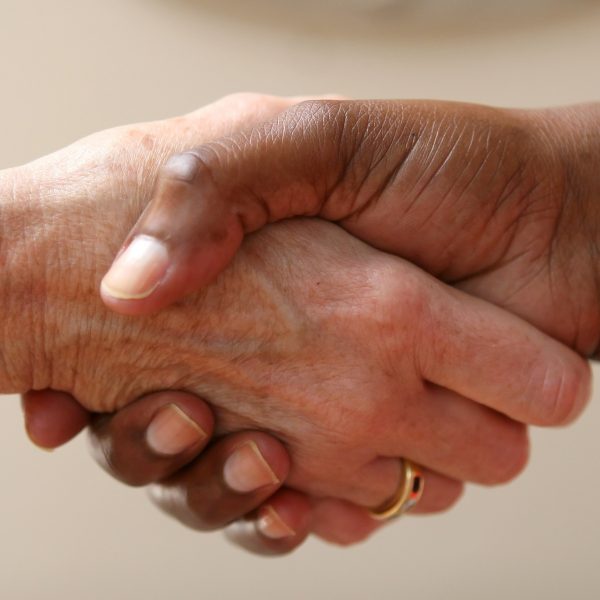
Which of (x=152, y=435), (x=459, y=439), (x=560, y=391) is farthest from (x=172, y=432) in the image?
(x=560, y=391)

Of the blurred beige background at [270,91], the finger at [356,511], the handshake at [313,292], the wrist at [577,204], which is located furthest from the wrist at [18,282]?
the blurred beige background at [270,91]

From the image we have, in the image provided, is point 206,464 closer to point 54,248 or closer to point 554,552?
point 54,248

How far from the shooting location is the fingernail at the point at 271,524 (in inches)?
45.4

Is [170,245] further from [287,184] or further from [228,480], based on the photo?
[228,480]

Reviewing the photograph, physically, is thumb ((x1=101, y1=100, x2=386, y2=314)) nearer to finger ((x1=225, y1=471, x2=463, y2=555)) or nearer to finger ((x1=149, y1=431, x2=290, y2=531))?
finger ((x1=149, y1=431, x2=290, y2=531))

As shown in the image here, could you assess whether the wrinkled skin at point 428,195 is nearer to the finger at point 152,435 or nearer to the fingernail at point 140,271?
the fingernail at point 140,271

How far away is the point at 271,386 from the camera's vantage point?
99 centimetres

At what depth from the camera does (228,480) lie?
3.50 feet

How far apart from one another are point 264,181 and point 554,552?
1252 millimetres

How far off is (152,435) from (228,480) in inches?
4.8

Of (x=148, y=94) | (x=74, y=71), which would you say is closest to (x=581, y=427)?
(x=148, y=94)

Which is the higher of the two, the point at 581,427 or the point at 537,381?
the point at 537,381

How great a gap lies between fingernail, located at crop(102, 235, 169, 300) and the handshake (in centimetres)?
4

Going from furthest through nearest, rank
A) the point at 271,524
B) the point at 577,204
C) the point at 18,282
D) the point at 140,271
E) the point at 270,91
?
the point at 270,91, the point at 271,524, the point at 577,204, the point at 18,282, the point at 140,271
